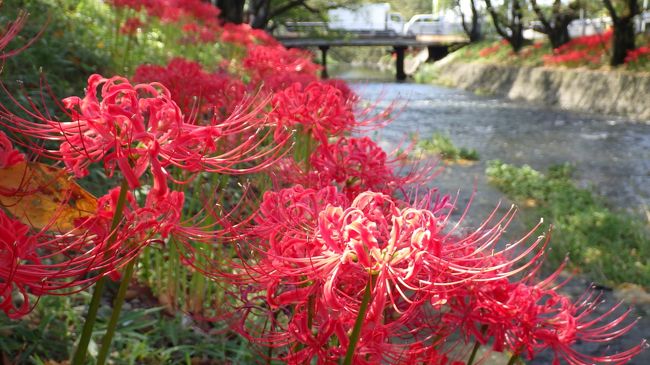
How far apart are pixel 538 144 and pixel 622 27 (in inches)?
210

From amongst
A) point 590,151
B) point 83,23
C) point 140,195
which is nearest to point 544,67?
point 590,151

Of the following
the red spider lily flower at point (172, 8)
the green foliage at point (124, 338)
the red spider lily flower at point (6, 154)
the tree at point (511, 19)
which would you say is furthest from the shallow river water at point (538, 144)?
the tree at point (511, 19)

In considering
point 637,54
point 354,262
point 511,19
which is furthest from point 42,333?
point 511,19

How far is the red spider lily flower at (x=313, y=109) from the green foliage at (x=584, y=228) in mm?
1945

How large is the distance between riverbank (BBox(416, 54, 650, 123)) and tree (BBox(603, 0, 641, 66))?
54 cm

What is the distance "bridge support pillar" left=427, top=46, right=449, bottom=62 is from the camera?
3072cm

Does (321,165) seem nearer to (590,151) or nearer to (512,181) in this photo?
(512,181)

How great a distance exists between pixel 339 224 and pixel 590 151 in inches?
336

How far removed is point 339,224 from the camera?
91cm

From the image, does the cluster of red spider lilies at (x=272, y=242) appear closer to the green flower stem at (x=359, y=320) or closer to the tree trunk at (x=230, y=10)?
the green flower stem at (x=359, y=320)

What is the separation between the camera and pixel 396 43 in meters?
29.3

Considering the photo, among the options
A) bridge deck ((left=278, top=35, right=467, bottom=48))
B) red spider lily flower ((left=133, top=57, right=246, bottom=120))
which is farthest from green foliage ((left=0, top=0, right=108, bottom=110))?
bridge deck ((left=278, top=35, right=467, bottom=48))

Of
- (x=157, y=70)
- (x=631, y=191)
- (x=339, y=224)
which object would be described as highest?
(x=157, y=70)

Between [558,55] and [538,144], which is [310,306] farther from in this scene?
[558,55]
